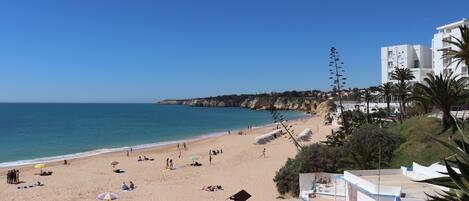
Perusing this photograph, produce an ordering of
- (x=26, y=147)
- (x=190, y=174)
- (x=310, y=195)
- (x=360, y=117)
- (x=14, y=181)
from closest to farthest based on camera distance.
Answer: (x=310, y=195)
(x=14, y=181)
(x=190, y=174)
(x=360, y=117)
(x=26, y=147)

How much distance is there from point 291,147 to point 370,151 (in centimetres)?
2269

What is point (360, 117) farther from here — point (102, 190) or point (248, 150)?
point (102, 190)

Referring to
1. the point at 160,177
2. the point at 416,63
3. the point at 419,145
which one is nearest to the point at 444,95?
the point at 419,145

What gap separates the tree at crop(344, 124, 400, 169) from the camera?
66.5 ft

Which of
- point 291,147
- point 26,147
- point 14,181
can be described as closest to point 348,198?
point 14,181

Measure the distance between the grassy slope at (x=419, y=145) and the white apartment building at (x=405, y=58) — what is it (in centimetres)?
4497

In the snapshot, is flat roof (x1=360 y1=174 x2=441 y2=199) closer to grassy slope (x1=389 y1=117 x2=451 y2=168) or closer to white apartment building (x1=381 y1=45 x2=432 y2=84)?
grassy slope (x1=389 y1=117 x2=451 y2=168)

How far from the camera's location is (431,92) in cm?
2239

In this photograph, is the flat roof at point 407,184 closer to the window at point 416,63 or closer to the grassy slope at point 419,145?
the grassy slope at point 419,145

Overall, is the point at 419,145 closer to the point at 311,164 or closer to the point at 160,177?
the point at 311,164

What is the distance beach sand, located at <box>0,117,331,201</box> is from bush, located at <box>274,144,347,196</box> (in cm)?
97

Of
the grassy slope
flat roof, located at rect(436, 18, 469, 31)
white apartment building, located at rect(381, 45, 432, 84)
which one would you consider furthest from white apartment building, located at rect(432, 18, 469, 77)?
the grassy slope

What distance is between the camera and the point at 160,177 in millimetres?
30719

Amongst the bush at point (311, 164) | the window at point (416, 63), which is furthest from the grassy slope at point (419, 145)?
the window at point (416, 63)
